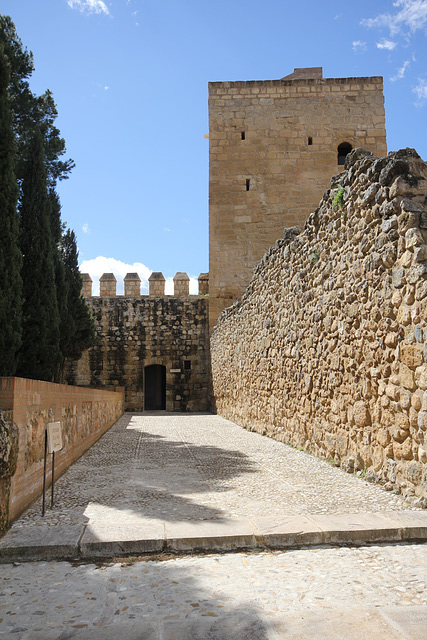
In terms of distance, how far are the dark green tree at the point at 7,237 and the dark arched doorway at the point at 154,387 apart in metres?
13.5

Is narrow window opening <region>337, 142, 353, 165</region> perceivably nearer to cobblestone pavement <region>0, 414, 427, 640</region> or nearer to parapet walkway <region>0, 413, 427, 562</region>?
parapet walkway <region>0, 413, 427, 562</region>

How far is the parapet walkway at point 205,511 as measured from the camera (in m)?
2.77

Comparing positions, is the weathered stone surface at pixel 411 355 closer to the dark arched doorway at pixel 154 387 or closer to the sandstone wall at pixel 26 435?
the sandstone wall at pixel 26 435

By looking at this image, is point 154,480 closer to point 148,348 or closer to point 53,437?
point 53,437

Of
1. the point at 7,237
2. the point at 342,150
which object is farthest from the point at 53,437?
the point at 342,150

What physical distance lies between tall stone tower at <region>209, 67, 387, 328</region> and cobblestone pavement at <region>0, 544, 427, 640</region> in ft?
48.2

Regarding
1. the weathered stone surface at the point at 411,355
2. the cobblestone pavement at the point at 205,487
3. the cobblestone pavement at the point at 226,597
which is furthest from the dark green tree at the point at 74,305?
the cobblestone pavement at the point at 226,597

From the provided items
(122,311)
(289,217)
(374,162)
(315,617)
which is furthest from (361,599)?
(122,311)

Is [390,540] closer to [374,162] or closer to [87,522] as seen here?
[87,522]

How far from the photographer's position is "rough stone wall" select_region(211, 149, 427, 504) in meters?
3.69

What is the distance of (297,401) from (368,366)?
94.6 inches

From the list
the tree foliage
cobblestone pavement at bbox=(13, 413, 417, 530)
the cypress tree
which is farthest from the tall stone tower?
cobblestone pavement at bbox=(13, 413, 417, 530)

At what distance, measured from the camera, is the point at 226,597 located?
2154 millimetres

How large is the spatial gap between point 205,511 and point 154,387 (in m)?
18.3
